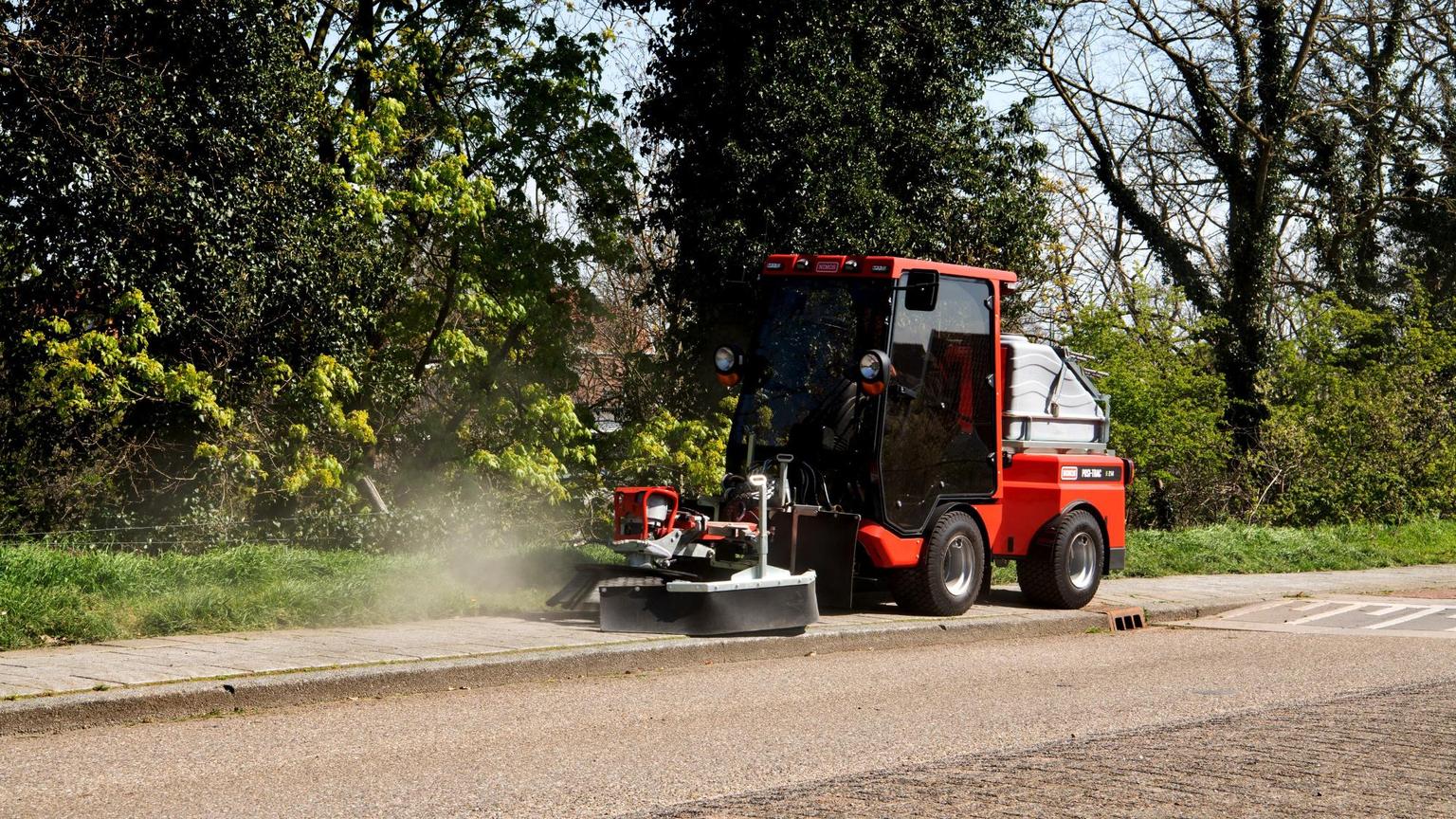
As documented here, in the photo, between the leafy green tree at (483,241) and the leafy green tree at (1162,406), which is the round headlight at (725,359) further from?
the leafy green tree at (1162,406)

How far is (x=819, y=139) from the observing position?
1778cm

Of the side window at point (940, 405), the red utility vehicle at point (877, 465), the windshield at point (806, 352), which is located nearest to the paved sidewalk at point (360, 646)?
the red utility vehicle at point (877, 465)

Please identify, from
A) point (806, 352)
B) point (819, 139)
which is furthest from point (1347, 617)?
point (819, 139)

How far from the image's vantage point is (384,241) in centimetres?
1609

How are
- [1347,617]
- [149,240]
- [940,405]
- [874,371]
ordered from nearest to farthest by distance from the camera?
[874,371], [940,405], [1347,617], [149,240]

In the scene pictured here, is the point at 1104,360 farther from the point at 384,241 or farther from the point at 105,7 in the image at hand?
the point at 105,7

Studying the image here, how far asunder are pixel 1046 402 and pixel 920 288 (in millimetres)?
2382

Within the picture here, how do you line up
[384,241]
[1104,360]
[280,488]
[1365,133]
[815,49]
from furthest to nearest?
[1365,133] < [1104,360] < [815,49] < [384,241] < [280,488]

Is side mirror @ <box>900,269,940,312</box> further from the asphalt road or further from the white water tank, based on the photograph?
the asphalt road

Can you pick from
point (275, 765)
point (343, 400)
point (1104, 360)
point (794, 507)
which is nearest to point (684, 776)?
point (275, 765)

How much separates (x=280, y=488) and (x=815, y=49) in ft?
27.5

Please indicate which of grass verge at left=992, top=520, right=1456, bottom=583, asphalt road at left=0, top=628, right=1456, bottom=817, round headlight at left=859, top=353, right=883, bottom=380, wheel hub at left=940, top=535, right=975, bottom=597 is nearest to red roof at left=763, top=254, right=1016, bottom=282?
round headlight at left=859, top=353, right=883, bottom=380

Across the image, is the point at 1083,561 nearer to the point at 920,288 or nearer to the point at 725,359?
the point at 920,288

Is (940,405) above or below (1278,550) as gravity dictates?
above
